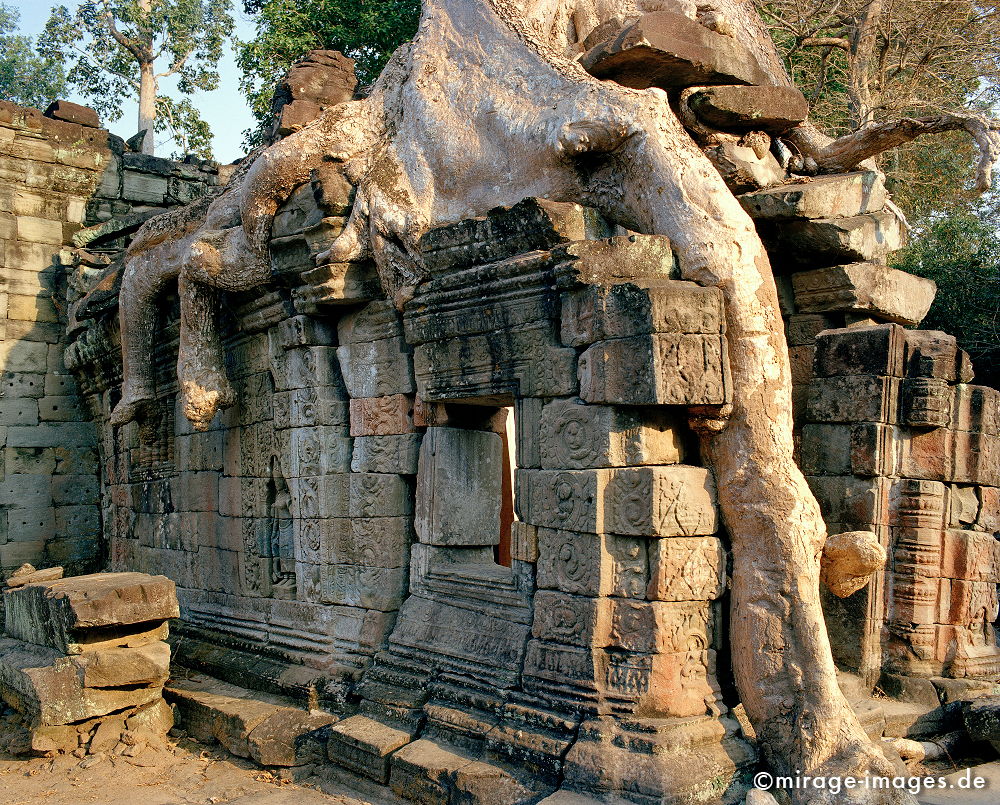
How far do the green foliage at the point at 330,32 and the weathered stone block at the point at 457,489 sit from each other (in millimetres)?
9561

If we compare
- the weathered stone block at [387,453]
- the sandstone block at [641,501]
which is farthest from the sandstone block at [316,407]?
the sandstone block at [641,501]

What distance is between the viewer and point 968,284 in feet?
36.5

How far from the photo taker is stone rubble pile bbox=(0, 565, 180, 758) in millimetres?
5605

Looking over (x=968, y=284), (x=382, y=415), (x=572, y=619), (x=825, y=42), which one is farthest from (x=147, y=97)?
(x=572, y=619)

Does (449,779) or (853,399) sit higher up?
(853,399)

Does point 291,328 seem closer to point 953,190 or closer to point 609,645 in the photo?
point 609,645

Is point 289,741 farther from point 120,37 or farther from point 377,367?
point 120,37

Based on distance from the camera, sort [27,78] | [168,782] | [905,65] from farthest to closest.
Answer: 1. [27,78]
2. [905,65]
3. [168,782]

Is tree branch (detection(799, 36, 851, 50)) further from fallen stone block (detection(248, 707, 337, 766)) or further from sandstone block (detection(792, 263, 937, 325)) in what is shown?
fallen stone block (detection(248, 707, 337, 766))

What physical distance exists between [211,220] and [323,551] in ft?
9.58

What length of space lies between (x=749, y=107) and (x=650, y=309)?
216 centimetres

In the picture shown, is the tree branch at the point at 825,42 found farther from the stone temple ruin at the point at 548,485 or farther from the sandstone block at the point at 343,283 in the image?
the sandstone block at the point at 343,283

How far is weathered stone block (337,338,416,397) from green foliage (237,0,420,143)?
28.7 feet

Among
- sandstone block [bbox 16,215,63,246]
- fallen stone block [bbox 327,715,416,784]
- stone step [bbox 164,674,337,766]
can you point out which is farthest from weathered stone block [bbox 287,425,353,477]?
sandstone block [bbox 16,215,63,246]
